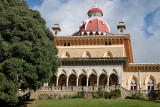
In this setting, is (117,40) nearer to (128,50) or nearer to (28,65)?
(128,50)

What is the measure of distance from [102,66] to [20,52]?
54.8 feet

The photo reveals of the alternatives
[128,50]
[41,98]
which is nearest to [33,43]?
[41,98]

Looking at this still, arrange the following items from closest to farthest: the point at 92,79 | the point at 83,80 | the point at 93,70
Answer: the point at 93,70, the point at 92,79, the point at 83,80

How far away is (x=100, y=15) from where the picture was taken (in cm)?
5638

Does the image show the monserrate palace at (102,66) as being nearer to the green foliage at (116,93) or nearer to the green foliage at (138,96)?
the green foliage at (116,93)

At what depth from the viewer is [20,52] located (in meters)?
20.7

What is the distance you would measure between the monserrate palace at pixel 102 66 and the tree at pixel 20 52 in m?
10.3

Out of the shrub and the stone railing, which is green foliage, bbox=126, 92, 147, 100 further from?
the shrub

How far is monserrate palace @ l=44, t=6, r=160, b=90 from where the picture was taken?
34.5m

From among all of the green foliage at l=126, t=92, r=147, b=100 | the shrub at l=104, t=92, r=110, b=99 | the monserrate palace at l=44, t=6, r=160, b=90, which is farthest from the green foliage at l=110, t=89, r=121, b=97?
the monserrate palace at l=44, t=6, r=160, b=90

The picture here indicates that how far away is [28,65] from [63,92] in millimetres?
10810

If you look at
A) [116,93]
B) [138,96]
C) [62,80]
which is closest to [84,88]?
[116,93]

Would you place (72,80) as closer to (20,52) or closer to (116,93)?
(116,93)

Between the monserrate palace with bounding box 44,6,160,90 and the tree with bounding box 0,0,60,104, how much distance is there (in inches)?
405
